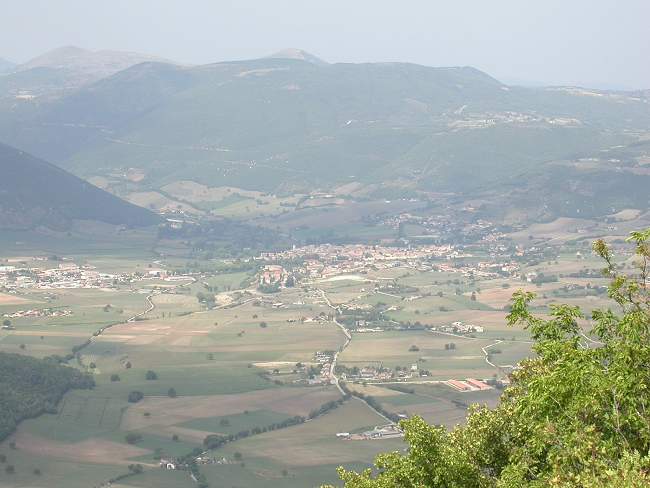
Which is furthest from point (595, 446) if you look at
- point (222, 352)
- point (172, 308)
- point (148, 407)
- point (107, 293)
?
point (107, 293)

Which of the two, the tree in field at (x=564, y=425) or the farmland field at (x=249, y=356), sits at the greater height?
the tree in field at (x=564, y=425)

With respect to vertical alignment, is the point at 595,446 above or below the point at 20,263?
above

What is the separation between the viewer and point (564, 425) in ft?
75.5

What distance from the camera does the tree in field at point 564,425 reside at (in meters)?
21.3

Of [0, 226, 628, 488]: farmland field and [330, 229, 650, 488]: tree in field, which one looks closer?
[330, 229, 650, 488]: tree in field

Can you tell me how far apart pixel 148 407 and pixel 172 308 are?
2038 inches

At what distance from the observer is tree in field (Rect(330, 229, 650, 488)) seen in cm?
2128

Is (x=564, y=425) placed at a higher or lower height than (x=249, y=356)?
higher

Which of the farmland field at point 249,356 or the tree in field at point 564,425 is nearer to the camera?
the tree in field at point 564,425

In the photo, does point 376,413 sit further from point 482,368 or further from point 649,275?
point 649,275

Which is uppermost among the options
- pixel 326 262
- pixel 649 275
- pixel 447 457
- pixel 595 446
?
pixel 649 275

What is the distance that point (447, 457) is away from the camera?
27.2 metres

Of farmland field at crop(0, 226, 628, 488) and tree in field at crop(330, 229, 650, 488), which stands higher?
tree in field at crop(330, 229, 650, 488)

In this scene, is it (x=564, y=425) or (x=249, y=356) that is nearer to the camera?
(x=564, y=425)
